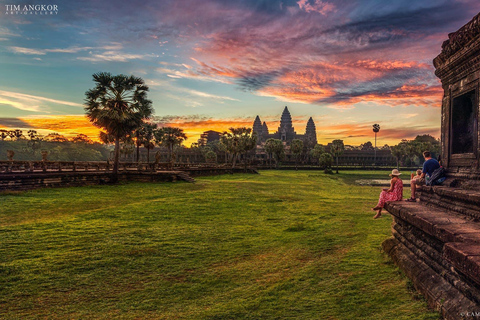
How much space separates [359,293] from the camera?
173 inches

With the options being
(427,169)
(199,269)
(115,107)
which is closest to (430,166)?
(427,169)

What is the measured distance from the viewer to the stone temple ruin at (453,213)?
3.42 m

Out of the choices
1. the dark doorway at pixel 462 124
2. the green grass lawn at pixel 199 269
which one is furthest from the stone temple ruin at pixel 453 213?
the green grass lawn at pixel 199 269

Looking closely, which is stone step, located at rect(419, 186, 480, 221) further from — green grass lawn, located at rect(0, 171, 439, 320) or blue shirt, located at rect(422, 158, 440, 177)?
green grass lawn, located at rect(0, 171, 439, 320)

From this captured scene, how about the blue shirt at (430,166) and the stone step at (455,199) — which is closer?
the stone step at (455,199)

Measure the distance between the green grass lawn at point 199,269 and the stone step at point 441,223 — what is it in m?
0.94

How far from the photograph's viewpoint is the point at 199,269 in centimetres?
545

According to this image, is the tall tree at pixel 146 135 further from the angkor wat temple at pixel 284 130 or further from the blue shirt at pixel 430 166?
the angkor wat temple at pixel 284 130

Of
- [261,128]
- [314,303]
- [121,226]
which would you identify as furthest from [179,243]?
[261,128]

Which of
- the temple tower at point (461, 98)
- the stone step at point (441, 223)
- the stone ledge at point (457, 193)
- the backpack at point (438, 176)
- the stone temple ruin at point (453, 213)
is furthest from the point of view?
the backpack at point (438, 176)

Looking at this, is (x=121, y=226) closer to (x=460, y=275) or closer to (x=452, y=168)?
(x=460, y=275)

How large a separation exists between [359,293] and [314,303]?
0.78 meters

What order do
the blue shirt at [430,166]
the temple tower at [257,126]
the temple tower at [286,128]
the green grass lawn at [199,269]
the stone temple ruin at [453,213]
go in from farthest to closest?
the temple tower at [257,126] → the temple tower at [286,128] → the blue shirt at [430,166] → the green grass lawn at [199,269] → the stone temple ruin at [453,213]

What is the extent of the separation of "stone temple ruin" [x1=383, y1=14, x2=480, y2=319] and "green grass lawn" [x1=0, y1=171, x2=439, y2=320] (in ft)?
1.14
